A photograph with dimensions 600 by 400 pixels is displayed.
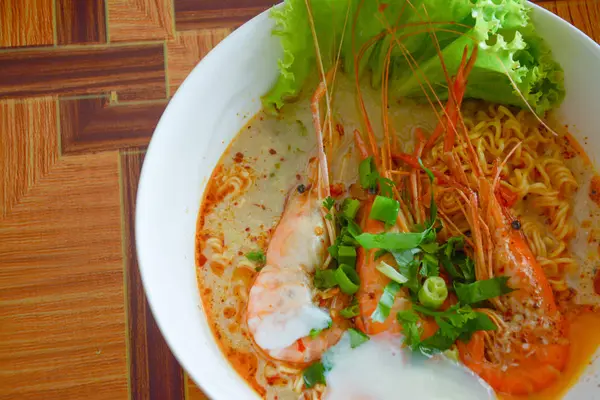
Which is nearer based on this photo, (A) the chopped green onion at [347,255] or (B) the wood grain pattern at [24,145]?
(A) the chopped green onion at [347,255]

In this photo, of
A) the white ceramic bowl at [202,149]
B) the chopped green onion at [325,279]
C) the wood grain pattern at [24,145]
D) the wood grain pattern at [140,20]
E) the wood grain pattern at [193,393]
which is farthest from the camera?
the wood grain pattern at [140,20]

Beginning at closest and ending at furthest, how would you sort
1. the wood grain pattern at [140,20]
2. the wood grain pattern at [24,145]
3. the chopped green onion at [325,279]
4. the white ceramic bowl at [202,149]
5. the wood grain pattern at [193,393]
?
the white ceramic bowl at [202,149] < the chopped green onion at [325,279] < the wood grain pattern at [193,393] < the wood grain pattern at [24,145] < the wood grain pattern at [140,20]

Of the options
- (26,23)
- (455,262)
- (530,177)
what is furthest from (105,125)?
(530,177)

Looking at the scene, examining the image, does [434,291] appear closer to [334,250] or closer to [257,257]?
[334,250]

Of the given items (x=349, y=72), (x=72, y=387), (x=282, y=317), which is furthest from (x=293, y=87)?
(x=72, y=387)

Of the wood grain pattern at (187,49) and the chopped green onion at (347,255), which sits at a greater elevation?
the wood grain pattern at (187,49)

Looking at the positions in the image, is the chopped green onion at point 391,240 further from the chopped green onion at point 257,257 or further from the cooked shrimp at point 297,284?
the chopped green onion at point 257,257

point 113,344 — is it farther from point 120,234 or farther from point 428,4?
point 428,4

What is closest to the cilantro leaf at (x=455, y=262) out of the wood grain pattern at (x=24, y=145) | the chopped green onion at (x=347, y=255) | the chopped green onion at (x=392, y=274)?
the chopped green onion at (x=392, y=274)
